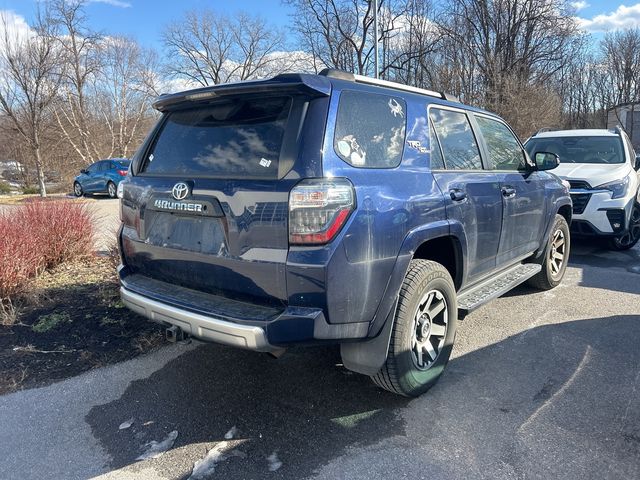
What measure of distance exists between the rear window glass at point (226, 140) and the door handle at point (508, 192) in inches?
90.4

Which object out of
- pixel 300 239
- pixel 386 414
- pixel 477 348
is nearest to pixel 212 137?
pixel 300 239

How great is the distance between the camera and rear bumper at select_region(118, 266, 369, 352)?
2.34 metres

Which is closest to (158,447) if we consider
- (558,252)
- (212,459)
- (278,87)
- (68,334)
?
(212,459)

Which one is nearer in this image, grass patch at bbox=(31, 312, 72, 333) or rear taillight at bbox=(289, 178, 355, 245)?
rear taillight at bbox=(289, 178, 355, 245)

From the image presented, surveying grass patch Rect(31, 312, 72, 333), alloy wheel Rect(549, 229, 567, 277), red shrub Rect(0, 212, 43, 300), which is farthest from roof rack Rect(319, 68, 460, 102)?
red shrub Rect(0, 212, 43, 300)

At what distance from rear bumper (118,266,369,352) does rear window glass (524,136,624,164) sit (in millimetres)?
6891

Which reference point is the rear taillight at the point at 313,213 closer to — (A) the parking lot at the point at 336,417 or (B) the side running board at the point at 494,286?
(A) the parking lot at the point at 336,417

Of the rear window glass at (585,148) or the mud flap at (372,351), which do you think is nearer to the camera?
the mud flap at (372,351)

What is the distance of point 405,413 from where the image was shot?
9.68 ft

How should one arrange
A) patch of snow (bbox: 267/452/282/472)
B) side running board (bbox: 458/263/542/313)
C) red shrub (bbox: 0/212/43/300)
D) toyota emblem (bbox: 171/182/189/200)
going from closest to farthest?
patch of snow (bbox: 267/452/282/472) → toyota emblem (bbox: 171/182/189/200) → side running board (bbox: 458/263/542/313) → red shrub (bbox: 0/212/43/300)

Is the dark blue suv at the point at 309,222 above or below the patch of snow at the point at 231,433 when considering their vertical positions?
above

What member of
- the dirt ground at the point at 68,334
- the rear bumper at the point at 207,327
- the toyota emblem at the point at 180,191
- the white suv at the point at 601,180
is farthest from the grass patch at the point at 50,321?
the white suv at the point at 601,180

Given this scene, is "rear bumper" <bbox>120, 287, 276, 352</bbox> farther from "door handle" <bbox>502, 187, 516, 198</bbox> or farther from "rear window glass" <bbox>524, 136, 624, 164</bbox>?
"rear window glass" <bbox>524, 136, 624, 164</bbox>

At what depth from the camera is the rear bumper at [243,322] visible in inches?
92.1
